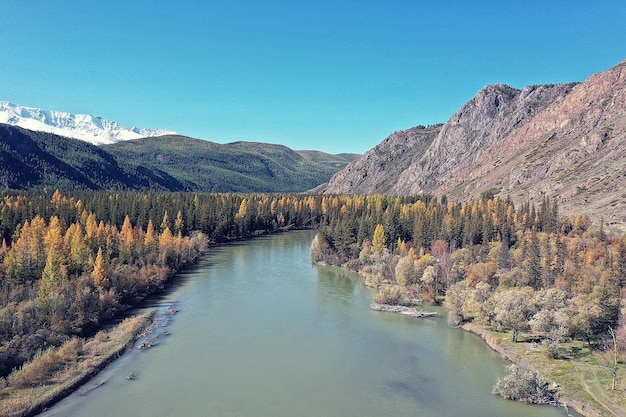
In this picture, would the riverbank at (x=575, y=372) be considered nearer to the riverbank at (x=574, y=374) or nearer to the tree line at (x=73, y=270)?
the riverbank at (x=574, y=374)

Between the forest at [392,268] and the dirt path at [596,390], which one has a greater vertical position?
the forest at [392,268]

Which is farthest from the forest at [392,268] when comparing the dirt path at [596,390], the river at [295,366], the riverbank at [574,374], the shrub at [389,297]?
the river at [295,366]

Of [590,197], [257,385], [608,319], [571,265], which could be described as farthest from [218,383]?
[590,197]

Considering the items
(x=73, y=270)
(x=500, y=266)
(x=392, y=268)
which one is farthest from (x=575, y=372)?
(x=73, y=270)

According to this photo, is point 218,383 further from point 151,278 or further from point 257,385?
point 151,278

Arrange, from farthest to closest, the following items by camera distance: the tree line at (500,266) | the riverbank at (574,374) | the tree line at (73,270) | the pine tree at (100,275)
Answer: the pine tree at (100,275) < the tree line at (500,266) < the tree line at (73,270) < the riverbank at (574,374)

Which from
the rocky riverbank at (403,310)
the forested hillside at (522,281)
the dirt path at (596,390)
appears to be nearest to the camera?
the dirt path at (596,390)
